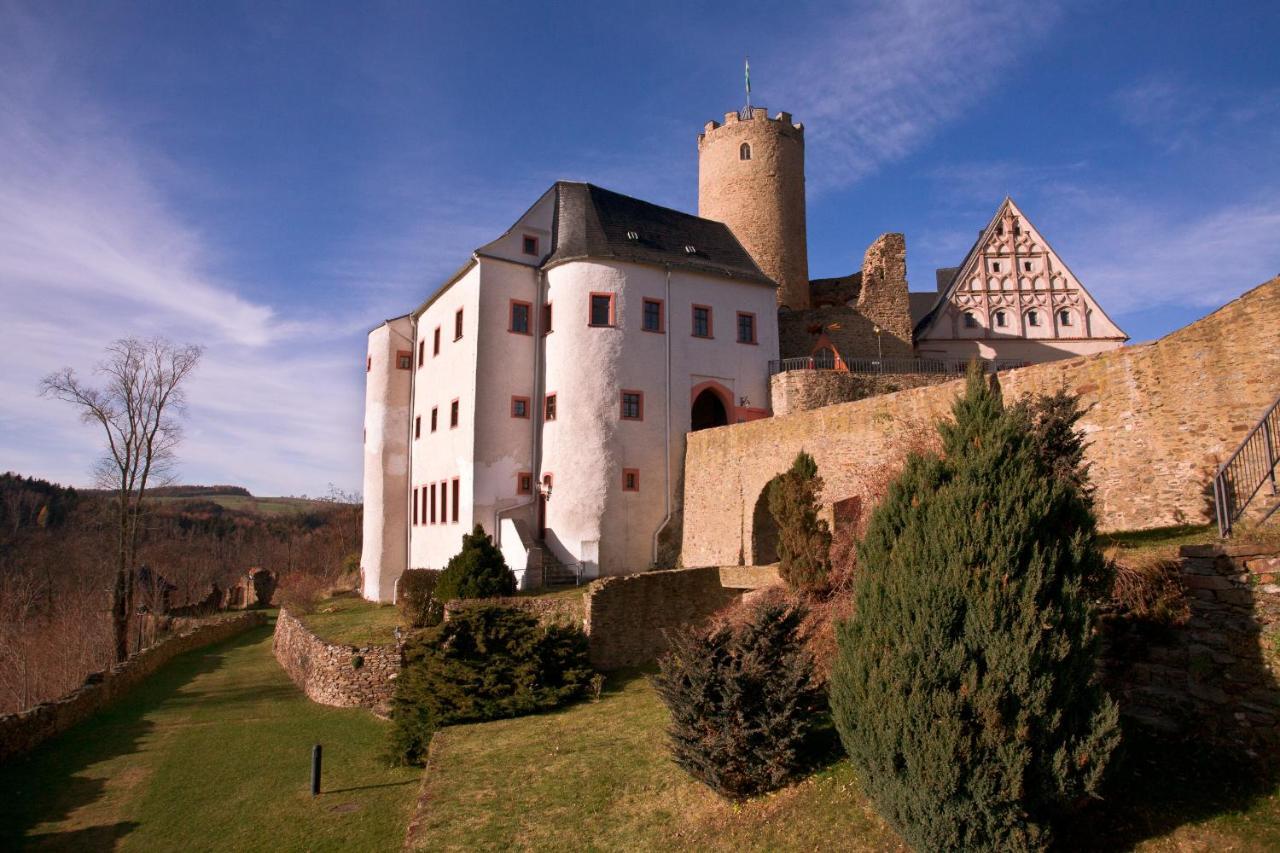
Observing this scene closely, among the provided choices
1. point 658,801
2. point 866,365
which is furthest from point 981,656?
point 866,365

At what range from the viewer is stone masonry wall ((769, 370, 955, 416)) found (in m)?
25.4

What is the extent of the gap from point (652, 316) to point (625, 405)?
309 cm

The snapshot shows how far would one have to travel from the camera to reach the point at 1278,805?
20.3ft

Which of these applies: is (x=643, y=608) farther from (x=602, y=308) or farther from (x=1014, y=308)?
(x=1014, y=308)

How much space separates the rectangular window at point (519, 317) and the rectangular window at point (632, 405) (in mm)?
3844

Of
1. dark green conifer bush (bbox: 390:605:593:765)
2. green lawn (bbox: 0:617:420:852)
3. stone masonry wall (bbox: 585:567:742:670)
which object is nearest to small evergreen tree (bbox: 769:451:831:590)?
stone masonry wall (bbox: 585:567:742:670)

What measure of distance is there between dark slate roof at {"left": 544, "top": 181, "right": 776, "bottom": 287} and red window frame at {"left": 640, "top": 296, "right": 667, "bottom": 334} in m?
1.27

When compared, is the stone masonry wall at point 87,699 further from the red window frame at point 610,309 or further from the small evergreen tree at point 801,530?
the red window frame at point 610,309

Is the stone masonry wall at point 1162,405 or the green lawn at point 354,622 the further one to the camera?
the green lawn at point 354,622

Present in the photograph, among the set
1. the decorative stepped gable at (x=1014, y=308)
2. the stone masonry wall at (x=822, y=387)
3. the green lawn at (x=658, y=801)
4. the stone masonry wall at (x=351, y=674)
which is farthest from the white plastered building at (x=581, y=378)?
the decorative stepped gable at (x=1014, y=308)

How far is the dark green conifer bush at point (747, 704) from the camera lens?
8.73 meters

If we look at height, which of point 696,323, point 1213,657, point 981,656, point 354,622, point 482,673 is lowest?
point 482,673

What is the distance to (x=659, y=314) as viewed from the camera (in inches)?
996

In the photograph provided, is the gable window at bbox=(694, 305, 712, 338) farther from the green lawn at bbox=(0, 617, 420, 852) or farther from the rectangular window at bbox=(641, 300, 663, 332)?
the green lawn at bbox=(0, 617, 420, 852)
